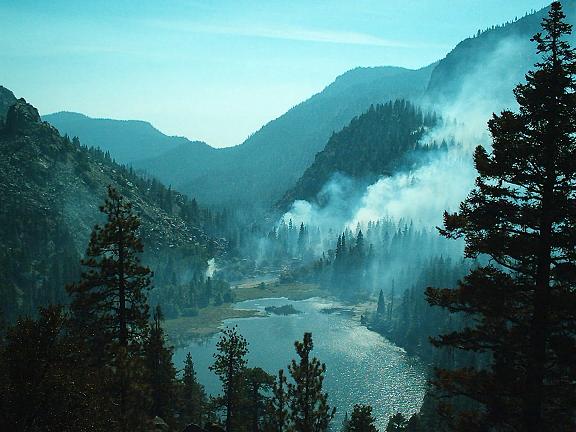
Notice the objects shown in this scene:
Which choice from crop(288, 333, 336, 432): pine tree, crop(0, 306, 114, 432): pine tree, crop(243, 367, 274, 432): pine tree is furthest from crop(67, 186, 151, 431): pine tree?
crop(243, 367, 274, 432): pine tree

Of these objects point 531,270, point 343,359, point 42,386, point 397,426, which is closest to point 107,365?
point 42,386

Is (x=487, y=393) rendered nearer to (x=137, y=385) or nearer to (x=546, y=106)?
(x=546, y=106)

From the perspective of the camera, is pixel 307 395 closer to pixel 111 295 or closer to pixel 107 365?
pixel 107 365

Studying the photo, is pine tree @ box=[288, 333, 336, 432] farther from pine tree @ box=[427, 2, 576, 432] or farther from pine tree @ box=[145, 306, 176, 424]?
pine tree @ box=[145, 306, 176, 424]

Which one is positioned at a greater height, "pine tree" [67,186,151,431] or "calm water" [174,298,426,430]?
"pine tree" [67,186,151,431]

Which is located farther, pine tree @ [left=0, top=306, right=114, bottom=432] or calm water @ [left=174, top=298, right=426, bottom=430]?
calm water @ [left=174, top=298, right=426, bottom=430]

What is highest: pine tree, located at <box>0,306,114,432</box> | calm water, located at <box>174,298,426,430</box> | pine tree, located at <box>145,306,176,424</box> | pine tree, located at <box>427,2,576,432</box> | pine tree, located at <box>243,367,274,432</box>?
pine tree, located at <box>427,2,576,432</box>
